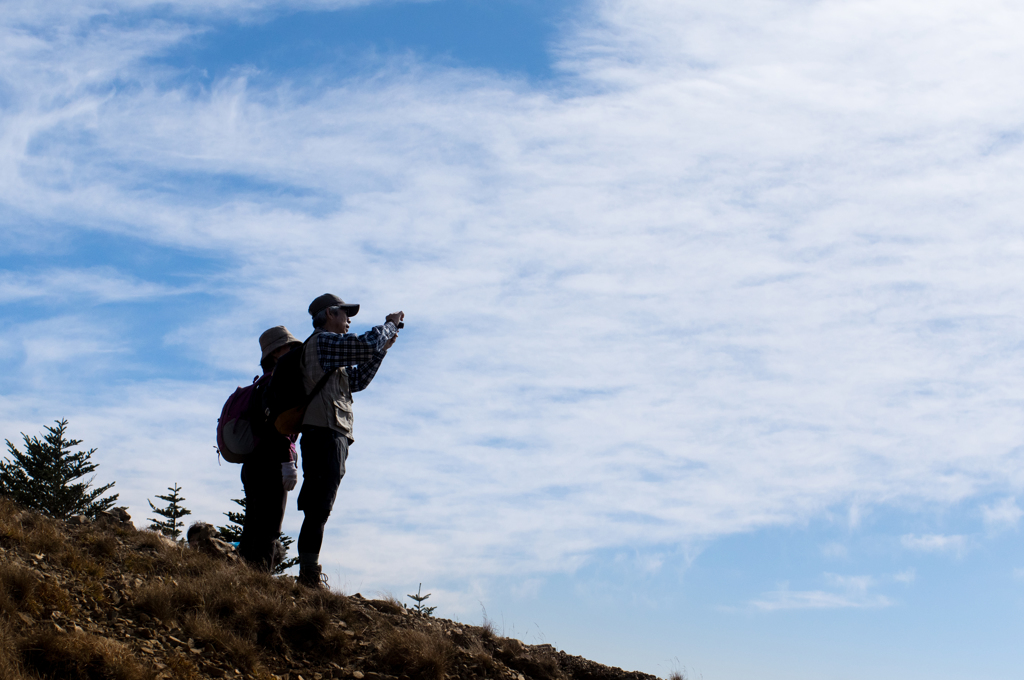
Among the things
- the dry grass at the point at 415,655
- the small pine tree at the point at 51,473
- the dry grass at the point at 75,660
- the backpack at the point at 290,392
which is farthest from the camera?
the small pine tree at the point at 51,473

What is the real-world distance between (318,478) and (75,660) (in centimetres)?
215

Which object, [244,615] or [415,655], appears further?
[415,655]

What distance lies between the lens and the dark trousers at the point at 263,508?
709 centimetres

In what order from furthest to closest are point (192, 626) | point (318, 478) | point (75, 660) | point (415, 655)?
point (318, 478) → point (415, 655) → point (192, 626) → point (75, 660)

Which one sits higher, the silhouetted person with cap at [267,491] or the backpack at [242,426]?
the backpack at [242,426]

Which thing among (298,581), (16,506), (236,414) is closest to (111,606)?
(298,581)

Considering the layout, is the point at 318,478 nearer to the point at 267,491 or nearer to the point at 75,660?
the point at 267,491

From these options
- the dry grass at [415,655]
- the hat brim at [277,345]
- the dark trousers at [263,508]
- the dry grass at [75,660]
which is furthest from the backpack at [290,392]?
the dry grass at [75,660]

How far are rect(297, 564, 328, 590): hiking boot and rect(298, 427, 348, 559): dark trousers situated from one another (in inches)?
13.2

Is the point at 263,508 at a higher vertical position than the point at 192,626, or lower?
higher

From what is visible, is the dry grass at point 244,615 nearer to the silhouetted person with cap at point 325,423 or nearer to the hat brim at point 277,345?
the silhouetted person with cap at point 325,423

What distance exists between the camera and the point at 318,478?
6.67 metres

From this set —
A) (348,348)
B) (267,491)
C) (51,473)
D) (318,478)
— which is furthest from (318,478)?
(51,473)

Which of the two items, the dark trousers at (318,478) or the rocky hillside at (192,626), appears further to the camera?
the dark trousers at (318,478)
